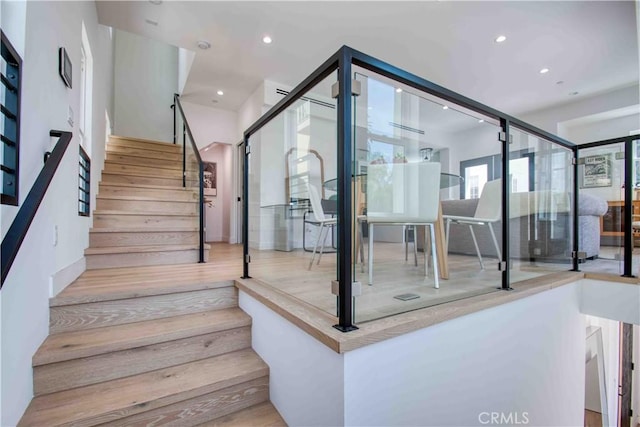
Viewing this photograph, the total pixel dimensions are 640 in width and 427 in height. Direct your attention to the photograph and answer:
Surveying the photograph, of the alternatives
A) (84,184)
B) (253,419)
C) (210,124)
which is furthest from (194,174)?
(253,419)

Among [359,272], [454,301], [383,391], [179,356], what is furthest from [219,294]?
[454,301]

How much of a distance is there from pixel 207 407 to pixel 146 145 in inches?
193

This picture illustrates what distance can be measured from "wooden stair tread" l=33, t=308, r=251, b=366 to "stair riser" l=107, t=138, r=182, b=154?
12.7 feet

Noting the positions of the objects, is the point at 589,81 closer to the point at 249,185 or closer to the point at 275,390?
the point at 249,185

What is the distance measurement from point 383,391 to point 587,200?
10.0ft

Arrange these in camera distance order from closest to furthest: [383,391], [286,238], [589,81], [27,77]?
[383,391] → [27,77] → [286,238] → [589,81]

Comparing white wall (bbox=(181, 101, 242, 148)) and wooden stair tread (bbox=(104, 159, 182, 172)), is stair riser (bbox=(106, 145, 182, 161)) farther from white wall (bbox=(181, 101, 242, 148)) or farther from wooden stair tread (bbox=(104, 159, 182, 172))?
white wall (bbox=(181, 101, 242, 148))

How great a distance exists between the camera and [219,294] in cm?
204

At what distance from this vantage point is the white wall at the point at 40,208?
3.71ft

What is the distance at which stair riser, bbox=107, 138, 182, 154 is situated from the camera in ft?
15.9

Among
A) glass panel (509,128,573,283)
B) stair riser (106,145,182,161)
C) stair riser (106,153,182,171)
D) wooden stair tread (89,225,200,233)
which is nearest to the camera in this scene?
glass panel (509,128,573,283)

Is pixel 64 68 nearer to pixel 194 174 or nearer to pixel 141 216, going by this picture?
pixel 141 216

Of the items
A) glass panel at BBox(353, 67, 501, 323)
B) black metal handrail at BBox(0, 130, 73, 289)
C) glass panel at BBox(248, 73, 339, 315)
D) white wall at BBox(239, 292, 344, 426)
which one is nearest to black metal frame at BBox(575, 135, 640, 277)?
glass panel at BBox(353, 67, 501, 323)

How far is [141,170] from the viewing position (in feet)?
14.1
